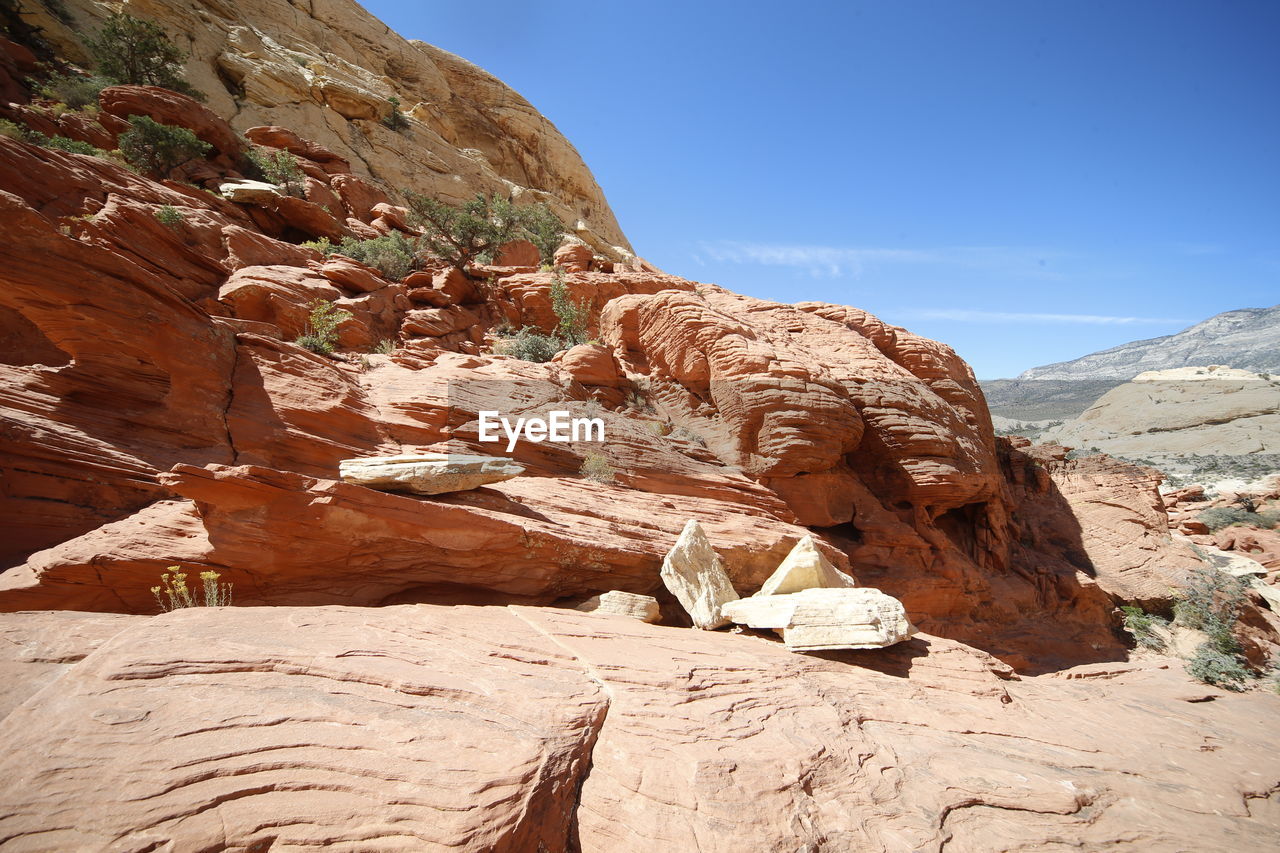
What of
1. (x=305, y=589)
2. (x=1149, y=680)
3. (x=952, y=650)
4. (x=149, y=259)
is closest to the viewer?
(x=305, y=589)

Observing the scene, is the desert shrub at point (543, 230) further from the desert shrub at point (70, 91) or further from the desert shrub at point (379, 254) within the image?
the desert shrub at point (70, 91)

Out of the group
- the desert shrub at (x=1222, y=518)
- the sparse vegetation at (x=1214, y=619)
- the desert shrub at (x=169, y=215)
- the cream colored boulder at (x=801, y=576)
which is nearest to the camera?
the cream colored boulder at (x=801, y=576)

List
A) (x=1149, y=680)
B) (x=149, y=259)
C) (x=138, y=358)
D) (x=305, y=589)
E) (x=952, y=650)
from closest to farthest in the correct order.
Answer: (x=305, y=589), (x=138, y=358), (x=952, y=650), (x=149, y=259), (x=1149, y=680)

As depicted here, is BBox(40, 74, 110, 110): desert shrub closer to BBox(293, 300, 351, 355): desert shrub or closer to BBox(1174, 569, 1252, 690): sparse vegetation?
Answer: BBox(293, 300, 351, 355): desert shrub

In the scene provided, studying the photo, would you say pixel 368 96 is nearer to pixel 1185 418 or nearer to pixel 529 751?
pixel 529 751

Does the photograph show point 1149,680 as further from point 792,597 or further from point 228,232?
point 228,232

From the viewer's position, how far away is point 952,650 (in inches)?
277

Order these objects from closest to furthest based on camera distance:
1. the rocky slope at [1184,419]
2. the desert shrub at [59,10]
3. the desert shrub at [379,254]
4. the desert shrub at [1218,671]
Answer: the desert shrub at [1218,671], the desert shrub at [379,254], the desert shrub at [59,10], the rocky slope at [1184,419]

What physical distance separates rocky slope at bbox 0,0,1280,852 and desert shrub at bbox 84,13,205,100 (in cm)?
851

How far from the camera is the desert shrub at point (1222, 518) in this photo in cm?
2197

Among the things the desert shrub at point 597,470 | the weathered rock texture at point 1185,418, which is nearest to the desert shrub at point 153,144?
the desert shrub at point 597,470

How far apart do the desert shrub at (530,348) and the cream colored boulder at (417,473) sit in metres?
7.42

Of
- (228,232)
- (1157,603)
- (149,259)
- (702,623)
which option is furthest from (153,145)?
(1157,603)

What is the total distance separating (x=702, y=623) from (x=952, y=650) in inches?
148
